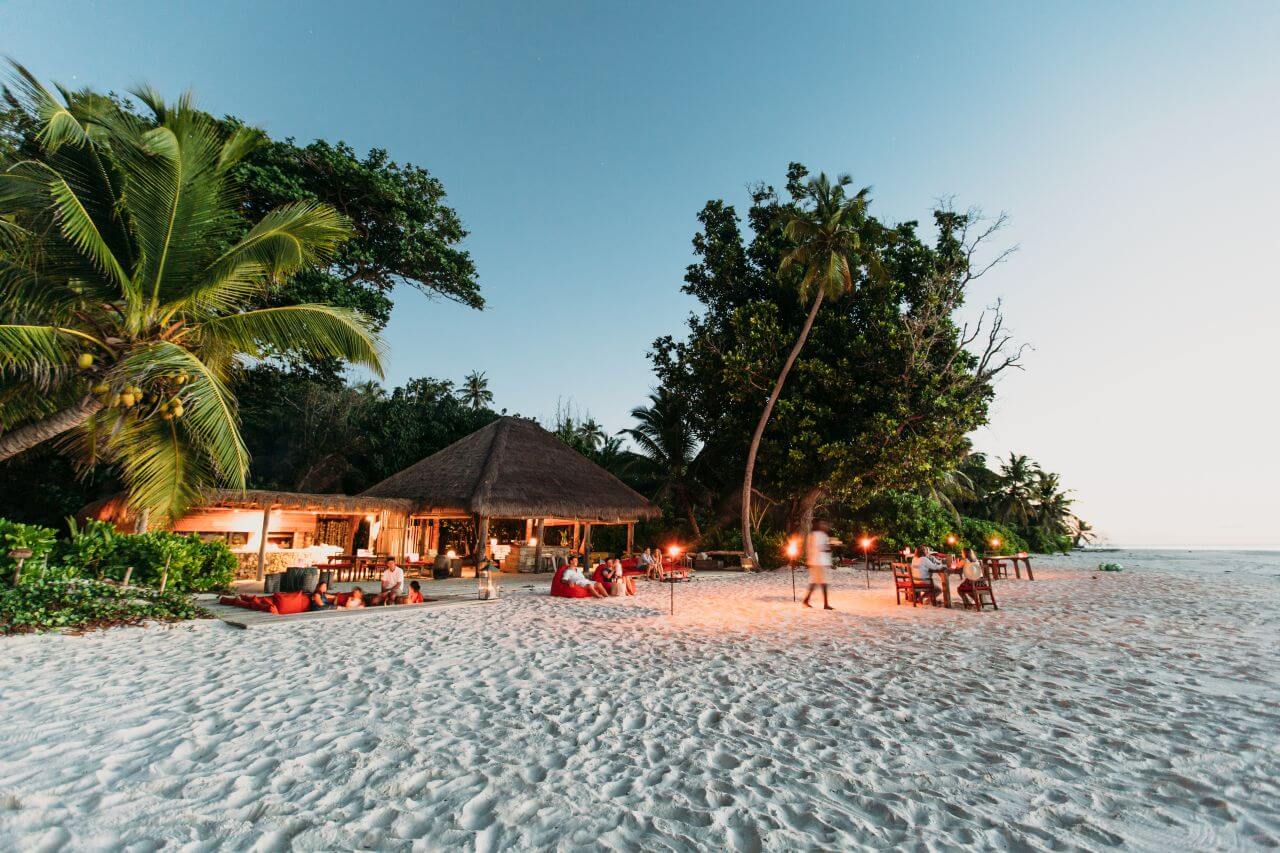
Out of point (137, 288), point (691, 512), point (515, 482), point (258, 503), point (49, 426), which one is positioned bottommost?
point (258, 503)

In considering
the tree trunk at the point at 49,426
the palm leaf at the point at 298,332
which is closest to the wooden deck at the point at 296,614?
the tree trunk at the point at 49,426

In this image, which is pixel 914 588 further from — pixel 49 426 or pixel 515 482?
pixel 49 426

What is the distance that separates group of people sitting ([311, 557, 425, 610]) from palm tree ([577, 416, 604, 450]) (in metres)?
32.5

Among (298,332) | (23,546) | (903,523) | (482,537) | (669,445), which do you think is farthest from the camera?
(669,445)

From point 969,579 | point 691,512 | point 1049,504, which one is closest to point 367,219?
point 691,512

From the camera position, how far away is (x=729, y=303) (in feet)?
70.3

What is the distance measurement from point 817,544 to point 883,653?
345 cm

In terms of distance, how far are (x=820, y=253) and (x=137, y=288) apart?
16.6 m

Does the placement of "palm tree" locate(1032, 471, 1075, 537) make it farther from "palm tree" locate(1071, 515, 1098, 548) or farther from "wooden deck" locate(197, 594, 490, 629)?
"wooden deck" locate(197, 594, 490, 629)

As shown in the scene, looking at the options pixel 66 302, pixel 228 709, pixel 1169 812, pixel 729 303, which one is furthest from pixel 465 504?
pixel 1169 812

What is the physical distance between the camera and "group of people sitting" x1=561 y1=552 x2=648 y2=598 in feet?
36.7

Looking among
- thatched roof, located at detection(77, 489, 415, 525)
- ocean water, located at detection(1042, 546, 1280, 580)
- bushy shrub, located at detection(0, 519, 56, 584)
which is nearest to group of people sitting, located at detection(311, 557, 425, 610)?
bushy shrub, located at detection(0, 519, 56, 584)

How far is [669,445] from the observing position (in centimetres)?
2242

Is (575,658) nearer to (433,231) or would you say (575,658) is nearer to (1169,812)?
(1169,812)
